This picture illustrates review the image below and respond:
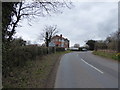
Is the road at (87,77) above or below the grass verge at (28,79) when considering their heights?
below

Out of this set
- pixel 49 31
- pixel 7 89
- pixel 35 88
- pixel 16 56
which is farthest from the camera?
pixel 49 31

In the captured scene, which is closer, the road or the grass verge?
the grass verge

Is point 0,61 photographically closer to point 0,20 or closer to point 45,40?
point 0,20

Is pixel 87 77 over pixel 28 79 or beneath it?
beneath

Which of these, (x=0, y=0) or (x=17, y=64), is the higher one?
(x=0, y=0)

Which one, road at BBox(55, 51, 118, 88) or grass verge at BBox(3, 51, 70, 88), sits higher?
grass verge at BBox(3, 51, 70, 88)

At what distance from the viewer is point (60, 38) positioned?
4473 inches

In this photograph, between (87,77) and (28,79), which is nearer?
(28,79)

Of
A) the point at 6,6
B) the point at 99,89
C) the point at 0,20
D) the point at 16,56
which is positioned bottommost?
the point at 99,89

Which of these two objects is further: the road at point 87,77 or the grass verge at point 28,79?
the road at point 87,77

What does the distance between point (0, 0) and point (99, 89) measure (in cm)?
559

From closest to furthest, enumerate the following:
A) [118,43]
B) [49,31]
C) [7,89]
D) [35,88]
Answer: [7,89]
[35,88]
[118,43]
[49,31]

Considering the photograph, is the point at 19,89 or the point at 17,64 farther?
the point at 17,64

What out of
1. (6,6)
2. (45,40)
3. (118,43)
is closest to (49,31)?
(45,40)
